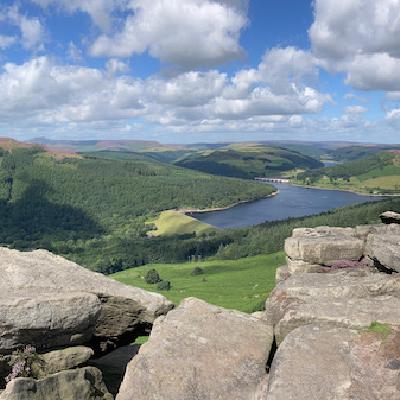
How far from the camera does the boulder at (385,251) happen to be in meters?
26.9

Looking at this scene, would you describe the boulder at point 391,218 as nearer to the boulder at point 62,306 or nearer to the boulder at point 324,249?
the boulder at point 324,249

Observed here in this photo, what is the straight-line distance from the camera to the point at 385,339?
56.9 feet

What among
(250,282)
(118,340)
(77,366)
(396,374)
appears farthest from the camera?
(250,282)

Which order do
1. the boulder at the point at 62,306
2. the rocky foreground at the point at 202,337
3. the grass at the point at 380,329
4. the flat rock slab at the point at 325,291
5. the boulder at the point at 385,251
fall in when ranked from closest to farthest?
1. the rocky foreground at the point at 202,337
2. the grass at the point at 380,329
3. the boulder at the point at 62,306
4. the flat rock slab at the point at 325,291
5. the boulder at the point at 385,251

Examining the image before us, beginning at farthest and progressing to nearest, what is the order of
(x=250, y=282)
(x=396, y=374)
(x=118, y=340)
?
1. (x=250, y=282)
2. (x=118, y=340)
3. (x=396, y=374)

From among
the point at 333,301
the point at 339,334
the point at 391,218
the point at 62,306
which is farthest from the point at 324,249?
the point at 62,306

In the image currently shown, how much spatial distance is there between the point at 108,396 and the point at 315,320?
936cm

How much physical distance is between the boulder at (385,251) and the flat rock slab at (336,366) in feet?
32.9

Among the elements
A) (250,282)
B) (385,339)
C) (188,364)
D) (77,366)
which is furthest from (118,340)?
(250,282)

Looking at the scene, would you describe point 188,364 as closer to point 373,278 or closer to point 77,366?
point 77,366

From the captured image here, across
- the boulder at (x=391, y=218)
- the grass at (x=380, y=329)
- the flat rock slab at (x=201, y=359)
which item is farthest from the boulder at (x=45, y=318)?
the boulder at (x=391, y=218)

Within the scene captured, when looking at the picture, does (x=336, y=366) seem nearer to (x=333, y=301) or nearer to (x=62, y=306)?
(x=333, y=301)

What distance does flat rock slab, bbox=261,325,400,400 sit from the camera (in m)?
14.7

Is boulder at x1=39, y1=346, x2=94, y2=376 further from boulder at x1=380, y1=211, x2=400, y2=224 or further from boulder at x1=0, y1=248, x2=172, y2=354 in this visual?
boulder at x1=380, y1=211, x2=400, y2=224
